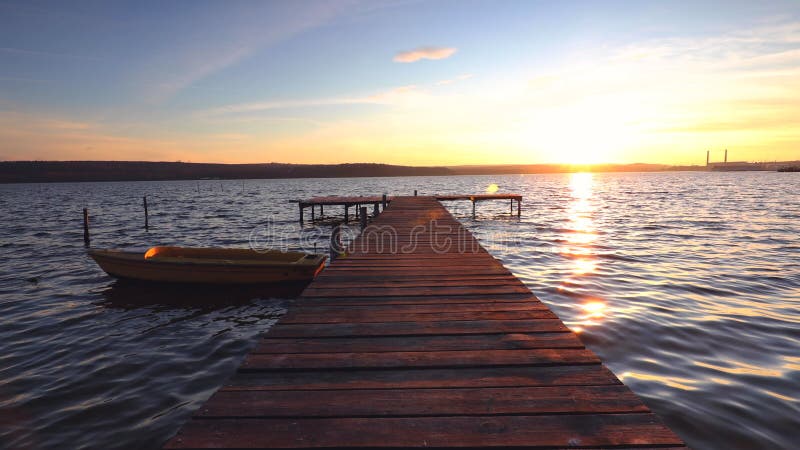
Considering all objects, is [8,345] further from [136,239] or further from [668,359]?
[136,239]

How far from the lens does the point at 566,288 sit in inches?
426

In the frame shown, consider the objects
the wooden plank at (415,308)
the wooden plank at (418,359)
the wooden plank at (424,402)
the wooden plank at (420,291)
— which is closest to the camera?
the wooden plank at (424,402)

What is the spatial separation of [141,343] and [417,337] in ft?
23.1

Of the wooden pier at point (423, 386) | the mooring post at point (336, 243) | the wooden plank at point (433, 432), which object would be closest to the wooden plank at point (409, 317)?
the wooden pier at point (423, 386)

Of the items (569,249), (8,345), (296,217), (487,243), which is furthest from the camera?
(296,217)

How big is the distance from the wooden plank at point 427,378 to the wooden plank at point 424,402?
0.07m

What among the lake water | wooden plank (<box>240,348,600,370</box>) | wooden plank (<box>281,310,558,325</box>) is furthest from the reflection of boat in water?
wooden plank (<box>240,348,600,370</box>)

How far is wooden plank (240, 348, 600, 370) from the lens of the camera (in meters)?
3.31

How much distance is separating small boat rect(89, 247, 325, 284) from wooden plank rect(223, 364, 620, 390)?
790cm

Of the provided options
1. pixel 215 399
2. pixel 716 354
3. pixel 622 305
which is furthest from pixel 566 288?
pixel 215 399

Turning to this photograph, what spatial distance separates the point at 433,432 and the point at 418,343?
1.40 meters

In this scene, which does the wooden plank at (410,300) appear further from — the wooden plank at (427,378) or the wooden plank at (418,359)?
the wooden plank at (427,378)

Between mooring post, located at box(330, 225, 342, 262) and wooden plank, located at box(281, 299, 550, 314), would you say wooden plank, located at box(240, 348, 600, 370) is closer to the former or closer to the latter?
wooden plank, located at box(281, 299, 550, 314)

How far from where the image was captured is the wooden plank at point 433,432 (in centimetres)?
230
